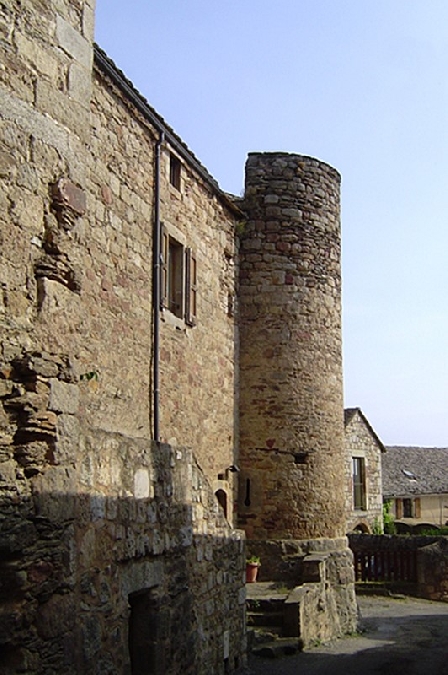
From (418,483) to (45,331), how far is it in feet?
104

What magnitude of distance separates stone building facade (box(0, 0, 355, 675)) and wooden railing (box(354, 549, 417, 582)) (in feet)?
24.5

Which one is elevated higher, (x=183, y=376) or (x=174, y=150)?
(x=174, y=150)

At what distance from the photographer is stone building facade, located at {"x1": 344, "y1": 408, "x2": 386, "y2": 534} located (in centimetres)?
2658

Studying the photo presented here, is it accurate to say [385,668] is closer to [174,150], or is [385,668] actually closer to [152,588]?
[152,588]

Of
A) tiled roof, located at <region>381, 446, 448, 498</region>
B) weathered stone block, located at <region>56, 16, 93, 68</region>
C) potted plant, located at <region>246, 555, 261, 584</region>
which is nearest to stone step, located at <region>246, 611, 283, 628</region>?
potted plant, located at <region>246, 555, 261, 584</region>

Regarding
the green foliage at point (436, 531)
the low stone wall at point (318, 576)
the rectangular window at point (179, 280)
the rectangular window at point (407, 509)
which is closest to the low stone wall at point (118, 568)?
the rectangular window at point (179, 280)

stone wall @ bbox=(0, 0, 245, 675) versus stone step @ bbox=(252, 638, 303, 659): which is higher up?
stone wall @ bbox=(0, 0, 245, 675)

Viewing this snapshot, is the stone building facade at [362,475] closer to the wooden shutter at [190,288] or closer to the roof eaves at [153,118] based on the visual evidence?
the roof eaves at [153,118]

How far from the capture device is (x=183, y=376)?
12078 mm

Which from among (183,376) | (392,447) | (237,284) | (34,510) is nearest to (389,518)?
(392,447)

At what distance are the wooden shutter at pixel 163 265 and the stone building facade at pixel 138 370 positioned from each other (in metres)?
0.06

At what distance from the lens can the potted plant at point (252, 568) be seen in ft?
44.7

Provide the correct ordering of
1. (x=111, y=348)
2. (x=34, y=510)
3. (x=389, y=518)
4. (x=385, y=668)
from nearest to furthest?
(x=34, y=510) → (x=111, y=348) → (x=385, y=668) → (x=389, y=518)

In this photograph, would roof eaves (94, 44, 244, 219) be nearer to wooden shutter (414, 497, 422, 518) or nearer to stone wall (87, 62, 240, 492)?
stone wall (87, 62, 240, 492)
